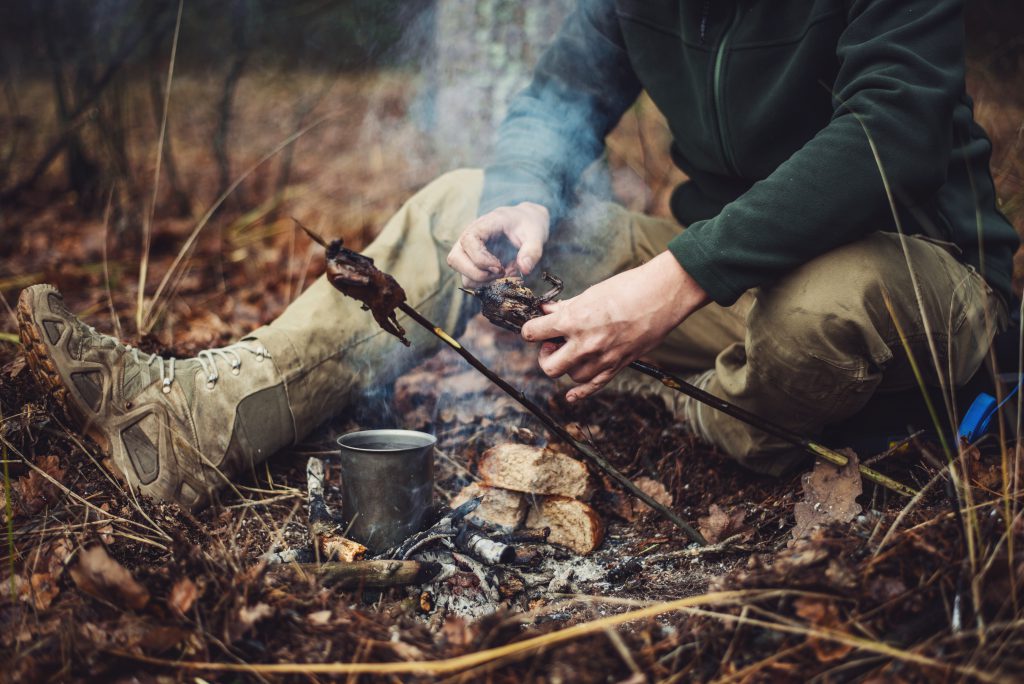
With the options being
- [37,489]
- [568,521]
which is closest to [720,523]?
[568,521]

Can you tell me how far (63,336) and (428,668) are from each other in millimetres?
1361

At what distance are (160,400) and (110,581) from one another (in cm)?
75

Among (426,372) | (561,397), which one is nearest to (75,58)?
(426,372)

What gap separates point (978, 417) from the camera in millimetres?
1851

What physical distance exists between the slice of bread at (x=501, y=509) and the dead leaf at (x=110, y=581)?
3.17ft

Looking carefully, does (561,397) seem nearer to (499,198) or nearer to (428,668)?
(499,198)

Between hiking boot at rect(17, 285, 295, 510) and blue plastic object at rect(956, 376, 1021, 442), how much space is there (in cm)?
195

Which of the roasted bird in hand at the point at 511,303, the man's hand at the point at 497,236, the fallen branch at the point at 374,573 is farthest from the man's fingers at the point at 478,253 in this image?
the fallen branch at the point at 374,573

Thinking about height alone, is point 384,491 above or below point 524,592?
above

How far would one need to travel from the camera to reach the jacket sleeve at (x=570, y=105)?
2533 millimetres

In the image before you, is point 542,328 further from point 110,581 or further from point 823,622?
point 110,581

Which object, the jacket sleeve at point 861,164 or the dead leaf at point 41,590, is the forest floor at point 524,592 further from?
the jacket sleeve at point 861,164

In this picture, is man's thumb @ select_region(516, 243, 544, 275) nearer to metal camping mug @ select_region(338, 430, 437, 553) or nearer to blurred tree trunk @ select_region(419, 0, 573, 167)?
metal camping mug @ select_region(338, 430, 437, 553)

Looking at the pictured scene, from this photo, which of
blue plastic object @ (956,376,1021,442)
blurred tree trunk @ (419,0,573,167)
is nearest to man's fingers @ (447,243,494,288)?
blue plastic object @ (956,376,1021,442)
